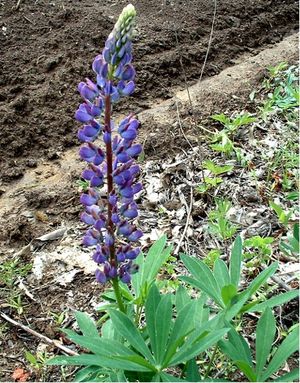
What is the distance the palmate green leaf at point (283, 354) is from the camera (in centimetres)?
179

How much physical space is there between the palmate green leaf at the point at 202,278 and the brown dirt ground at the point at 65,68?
0.82 metres

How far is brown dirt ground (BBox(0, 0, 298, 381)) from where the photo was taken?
285 centimetres

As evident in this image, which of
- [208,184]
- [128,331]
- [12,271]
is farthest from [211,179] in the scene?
[128,331]

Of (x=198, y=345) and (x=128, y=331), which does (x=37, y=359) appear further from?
(x=198, y=345)

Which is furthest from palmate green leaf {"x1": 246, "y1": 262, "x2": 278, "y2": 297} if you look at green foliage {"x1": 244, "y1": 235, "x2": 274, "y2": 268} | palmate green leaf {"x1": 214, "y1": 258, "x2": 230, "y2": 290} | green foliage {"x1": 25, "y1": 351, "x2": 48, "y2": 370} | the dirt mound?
the dirt mound

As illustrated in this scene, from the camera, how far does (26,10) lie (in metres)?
5.54

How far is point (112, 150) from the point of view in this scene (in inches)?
71.4

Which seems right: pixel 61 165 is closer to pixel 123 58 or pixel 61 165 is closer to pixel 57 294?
pixel 57 294

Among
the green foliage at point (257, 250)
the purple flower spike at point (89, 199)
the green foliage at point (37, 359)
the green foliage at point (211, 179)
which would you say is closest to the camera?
the purple flower spike at point (89, 199)

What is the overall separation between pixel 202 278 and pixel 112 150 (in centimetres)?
55

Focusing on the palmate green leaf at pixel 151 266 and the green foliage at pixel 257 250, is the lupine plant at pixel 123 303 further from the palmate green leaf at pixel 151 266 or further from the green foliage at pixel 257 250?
the green foliage at pixel 257 250

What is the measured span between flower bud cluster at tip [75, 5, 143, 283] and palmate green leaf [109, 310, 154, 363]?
0.15 meters

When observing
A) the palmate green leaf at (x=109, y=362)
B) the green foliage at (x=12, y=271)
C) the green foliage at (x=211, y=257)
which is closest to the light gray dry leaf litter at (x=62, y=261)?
the green foliage at (x=12, y=271)

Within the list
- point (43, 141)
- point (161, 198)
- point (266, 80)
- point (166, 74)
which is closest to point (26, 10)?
point (166, 74)
